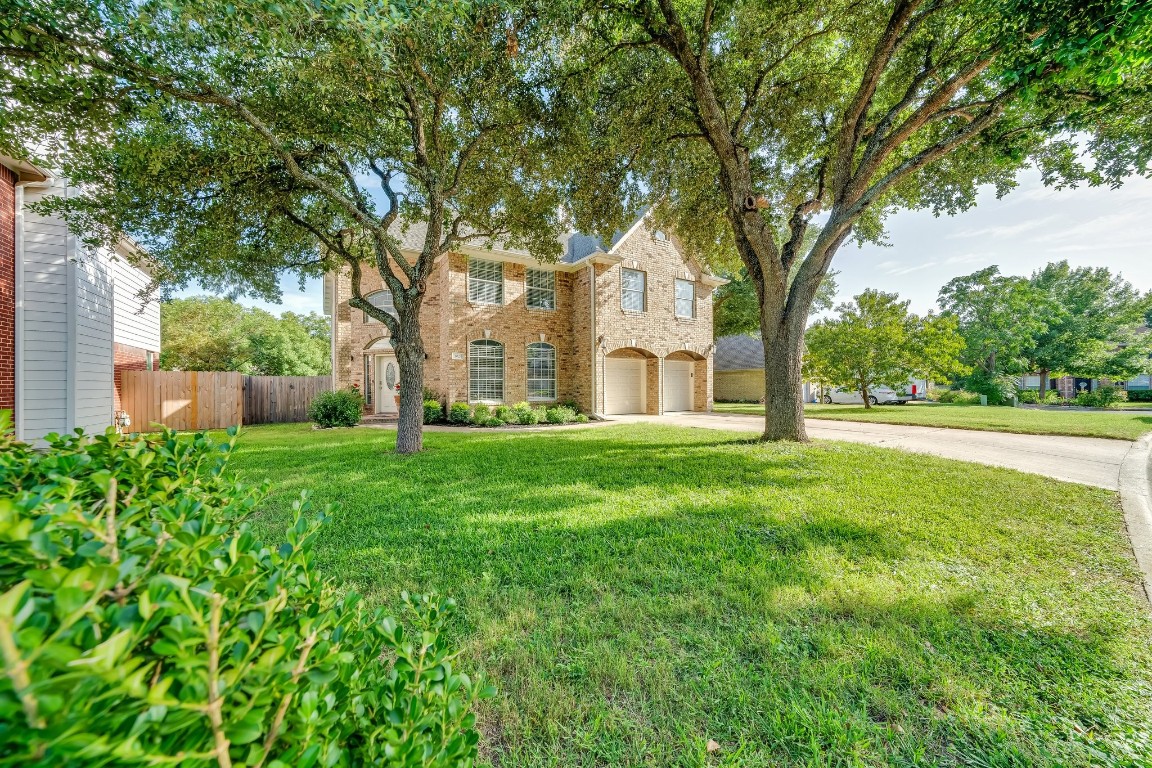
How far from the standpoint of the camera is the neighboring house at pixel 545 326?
13148 mm

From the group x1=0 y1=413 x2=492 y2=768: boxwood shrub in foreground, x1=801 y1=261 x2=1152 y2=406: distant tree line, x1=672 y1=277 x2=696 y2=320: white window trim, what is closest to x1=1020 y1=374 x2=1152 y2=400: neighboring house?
x1=801 y1=261 x2=1152 y2=406: distant tree line

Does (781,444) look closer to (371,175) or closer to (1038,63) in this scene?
(1038,63)

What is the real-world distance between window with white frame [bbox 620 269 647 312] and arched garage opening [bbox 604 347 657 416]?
1628 mm

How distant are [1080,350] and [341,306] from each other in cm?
3505

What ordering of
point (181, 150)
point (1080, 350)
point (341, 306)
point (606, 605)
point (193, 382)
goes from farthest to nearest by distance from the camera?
point (1080, 350) → point (341, 306) → point (193, 382) → point (181, 150) → point (606, 605)

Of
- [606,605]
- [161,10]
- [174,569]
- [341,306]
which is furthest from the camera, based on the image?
[341,306]

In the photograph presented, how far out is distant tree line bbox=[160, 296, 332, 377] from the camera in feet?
79.0

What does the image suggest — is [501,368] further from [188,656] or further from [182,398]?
A: [188,656]

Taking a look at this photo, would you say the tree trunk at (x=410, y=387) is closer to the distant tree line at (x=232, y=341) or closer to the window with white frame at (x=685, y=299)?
the window with white frame at (x=685, y=299)

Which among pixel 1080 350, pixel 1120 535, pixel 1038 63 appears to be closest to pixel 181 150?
pixel 1038 63

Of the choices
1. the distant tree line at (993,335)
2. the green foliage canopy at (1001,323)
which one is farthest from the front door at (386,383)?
the green foliage canopy at (1001,323)

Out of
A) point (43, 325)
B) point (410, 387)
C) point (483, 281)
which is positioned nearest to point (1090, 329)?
point (483, 281)

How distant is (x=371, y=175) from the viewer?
8273mm

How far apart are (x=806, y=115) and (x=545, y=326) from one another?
9081 millimetres
